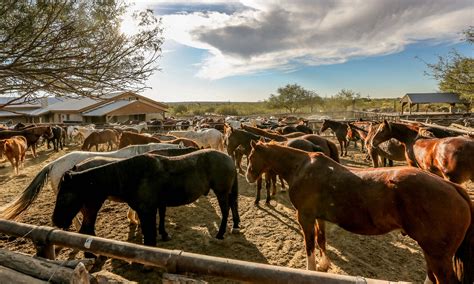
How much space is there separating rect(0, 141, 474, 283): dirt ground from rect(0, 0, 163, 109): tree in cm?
265

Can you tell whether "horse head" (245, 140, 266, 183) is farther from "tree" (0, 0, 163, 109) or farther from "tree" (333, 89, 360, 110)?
"tree" (333, 89, 360, 110)

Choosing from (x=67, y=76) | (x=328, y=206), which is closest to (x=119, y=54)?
(x=67, y=76)

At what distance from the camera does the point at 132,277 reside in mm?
3637

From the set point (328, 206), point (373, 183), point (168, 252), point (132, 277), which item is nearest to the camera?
point (168, 252)

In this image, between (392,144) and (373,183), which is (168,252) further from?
(392,144)

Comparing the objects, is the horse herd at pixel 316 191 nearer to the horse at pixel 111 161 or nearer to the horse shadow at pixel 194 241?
the horse at pixel 111 161

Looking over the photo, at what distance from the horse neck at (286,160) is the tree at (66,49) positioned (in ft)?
7.64

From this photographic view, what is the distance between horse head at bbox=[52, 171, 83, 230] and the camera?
146 inches

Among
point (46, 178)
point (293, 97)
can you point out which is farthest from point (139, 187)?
point (293, 97)

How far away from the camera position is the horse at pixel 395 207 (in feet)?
8.40

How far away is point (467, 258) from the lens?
2.62 meters

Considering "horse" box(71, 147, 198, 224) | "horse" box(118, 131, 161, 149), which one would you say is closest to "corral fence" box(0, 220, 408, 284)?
"horse" box(71, 147, 198, 224)

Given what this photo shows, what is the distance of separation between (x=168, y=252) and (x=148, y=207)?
1883mm

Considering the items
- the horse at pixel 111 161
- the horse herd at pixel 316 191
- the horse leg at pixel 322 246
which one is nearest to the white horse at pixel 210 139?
the horse herd at pixel 316 191
